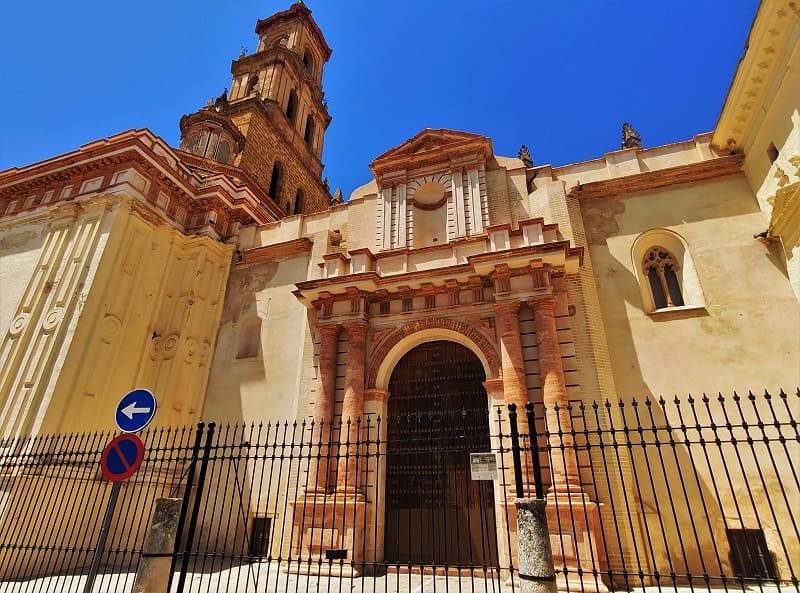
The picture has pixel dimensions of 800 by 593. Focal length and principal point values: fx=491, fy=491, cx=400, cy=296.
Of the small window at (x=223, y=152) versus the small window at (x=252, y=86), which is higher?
the small window at (x=252, y=86)

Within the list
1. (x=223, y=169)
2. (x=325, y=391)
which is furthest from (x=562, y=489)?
(x=223, y=169)

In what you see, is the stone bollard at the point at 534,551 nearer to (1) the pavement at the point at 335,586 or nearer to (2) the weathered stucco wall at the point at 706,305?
(1) the pavement at the point at 335,586

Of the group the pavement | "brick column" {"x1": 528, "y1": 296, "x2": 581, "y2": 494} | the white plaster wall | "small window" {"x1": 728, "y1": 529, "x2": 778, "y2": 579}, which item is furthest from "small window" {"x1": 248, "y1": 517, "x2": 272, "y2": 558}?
"small window" {"x1": 728, "y1": 529, "x2": 778, "y2": 579}

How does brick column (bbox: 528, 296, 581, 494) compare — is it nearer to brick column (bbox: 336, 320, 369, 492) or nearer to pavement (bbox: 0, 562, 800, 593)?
pavement (bbox: 0, 562, 800, 593)

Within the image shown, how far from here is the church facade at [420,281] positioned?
10094 mm

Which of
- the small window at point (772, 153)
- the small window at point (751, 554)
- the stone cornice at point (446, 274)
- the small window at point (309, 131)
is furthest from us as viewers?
the small window at point (309, 131)

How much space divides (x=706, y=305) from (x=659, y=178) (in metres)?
A: 3.53

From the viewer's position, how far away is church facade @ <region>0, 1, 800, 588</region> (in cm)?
1009

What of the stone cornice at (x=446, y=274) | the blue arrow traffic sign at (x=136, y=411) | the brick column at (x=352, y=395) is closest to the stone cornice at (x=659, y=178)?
the stone cornice at (x=446, y=274)

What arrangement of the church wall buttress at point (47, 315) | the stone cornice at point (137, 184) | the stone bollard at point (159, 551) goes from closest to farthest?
the stone bollard at point (159, 551) < the church wall buttress at point (47, 315) < the stone cornice at point (137, 184)

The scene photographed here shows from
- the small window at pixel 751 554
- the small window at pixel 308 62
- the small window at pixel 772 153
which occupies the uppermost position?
the small window at pixel 308 62

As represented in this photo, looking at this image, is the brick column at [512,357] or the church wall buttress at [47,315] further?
the church wall buttress at [47,315]

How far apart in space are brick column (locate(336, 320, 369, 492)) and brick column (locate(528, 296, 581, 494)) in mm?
3993

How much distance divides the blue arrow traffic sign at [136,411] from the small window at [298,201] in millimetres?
19450
